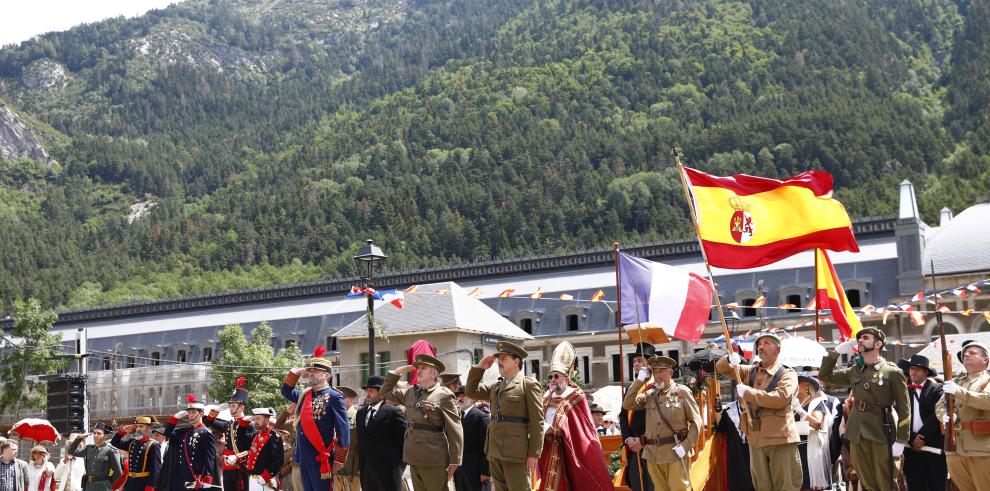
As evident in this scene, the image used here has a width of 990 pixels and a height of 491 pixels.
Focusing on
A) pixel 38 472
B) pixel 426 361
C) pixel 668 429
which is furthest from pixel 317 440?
pixel 38 472

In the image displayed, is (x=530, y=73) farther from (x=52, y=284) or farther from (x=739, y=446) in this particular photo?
(x=739, y=446)

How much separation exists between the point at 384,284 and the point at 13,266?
79986 mm

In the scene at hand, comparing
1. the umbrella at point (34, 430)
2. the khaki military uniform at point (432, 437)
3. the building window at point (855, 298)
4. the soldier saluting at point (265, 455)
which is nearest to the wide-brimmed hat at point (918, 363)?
the khaki military uniform at point (432, 437)

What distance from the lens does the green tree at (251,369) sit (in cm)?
5741

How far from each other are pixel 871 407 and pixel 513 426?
3.76 metres

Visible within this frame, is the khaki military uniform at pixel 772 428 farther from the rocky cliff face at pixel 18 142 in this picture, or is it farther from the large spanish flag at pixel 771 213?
the rocky cliff face at pixel 18 142

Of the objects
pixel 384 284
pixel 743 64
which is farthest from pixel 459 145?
pixel 384 284

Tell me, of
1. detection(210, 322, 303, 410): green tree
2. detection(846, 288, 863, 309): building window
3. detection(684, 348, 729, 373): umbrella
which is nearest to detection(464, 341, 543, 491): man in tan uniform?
detection(684, 348, 729, 373): umbrella

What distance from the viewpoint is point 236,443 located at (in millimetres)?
19078

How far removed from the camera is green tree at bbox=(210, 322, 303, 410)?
57.4 m

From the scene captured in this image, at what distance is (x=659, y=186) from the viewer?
135625 millimetres

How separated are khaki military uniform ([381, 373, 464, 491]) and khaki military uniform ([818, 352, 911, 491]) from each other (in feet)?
13.2

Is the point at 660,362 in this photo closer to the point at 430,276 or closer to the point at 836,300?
the point at 836,300

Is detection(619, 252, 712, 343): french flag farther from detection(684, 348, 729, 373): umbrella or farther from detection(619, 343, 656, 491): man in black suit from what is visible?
detection(619, 343, 656, 491): man in black suit
